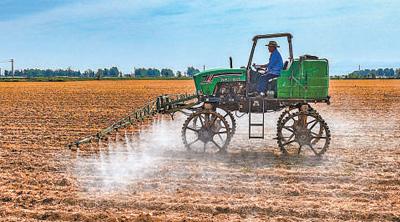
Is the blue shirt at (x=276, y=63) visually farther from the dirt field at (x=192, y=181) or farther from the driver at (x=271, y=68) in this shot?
the dirt field at (x=192, y=181)

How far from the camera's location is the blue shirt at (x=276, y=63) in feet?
38.2

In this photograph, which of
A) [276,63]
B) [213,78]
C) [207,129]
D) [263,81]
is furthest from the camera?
[213,78]

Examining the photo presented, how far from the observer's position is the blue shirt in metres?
11.6

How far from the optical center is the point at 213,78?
12.2 m

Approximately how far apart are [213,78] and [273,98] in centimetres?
154

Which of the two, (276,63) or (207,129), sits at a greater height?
(276,63)

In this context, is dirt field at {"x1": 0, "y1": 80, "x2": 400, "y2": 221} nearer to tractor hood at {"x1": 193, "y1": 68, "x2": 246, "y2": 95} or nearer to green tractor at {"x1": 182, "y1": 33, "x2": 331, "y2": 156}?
green tractor at {"x1": 182, "y1": 33, "x2": 331, "y2": 156}

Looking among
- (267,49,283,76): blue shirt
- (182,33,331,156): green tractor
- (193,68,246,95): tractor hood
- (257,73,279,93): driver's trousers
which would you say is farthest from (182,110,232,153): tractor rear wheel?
(267,49,283,76): blue shirt

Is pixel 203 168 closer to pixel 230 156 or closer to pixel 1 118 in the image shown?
pixel 230 156

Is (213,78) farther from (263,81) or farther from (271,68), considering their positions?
(271,68)

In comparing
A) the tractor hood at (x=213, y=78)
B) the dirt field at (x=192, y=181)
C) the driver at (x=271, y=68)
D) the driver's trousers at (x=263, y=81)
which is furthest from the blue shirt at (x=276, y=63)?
the dirt field at (x=192, y=181)

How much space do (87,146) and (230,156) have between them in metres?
4.05

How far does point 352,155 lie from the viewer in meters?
12.0

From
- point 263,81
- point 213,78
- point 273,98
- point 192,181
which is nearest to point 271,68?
point 263,81
